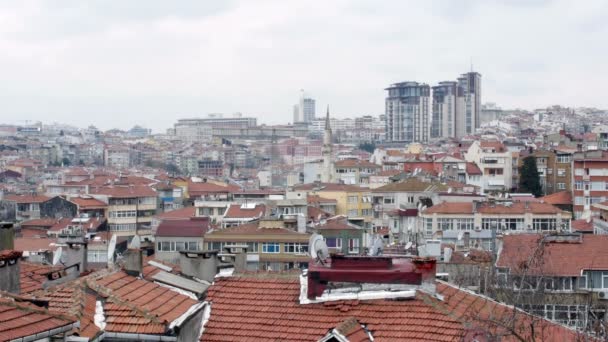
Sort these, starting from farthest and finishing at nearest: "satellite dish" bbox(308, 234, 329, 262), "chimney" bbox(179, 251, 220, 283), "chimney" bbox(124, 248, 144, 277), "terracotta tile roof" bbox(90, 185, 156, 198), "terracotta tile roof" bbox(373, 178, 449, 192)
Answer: "terracotta tile roof" bbox(90, 185, 156, 198) → "terracotta tile roof" bbox(373, 178, 449, 192) → "chimney" bbox(179, 251, 220, 283) → "satellite dish" bbox(308, 234, 329, 262) → "chimney" bbox(124, 248, 144, 277)

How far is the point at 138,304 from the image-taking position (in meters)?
9.71

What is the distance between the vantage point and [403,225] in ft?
142

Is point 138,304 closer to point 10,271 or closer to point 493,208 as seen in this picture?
point 10,271

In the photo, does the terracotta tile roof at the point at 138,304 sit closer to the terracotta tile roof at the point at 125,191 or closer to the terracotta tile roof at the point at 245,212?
the terracotta tile roof at the point at 245,212

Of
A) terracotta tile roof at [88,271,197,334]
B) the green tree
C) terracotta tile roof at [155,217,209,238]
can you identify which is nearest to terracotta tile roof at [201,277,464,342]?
→ terracotta tile roof at [88,271,197,334]

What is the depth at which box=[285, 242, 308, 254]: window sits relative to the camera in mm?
33812

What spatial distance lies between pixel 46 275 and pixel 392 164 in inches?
2610

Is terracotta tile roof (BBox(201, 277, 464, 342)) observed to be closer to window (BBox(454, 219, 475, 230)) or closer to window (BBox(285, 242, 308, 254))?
window (BBox(285, 242, 308, 254))

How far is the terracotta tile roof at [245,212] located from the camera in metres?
42.4

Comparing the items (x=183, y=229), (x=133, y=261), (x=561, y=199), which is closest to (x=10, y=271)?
(x=133, y=261)

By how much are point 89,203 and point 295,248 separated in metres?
→ 26.5

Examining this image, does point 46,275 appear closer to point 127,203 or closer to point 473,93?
point 127,203

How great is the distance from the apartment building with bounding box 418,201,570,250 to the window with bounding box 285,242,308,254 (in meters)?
6.32

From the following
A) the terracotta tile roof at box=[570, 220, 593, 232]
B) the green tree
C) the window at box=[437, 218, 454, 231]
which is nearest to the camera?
the terracotta tile roof at box=[570, 220, 593, 232]
